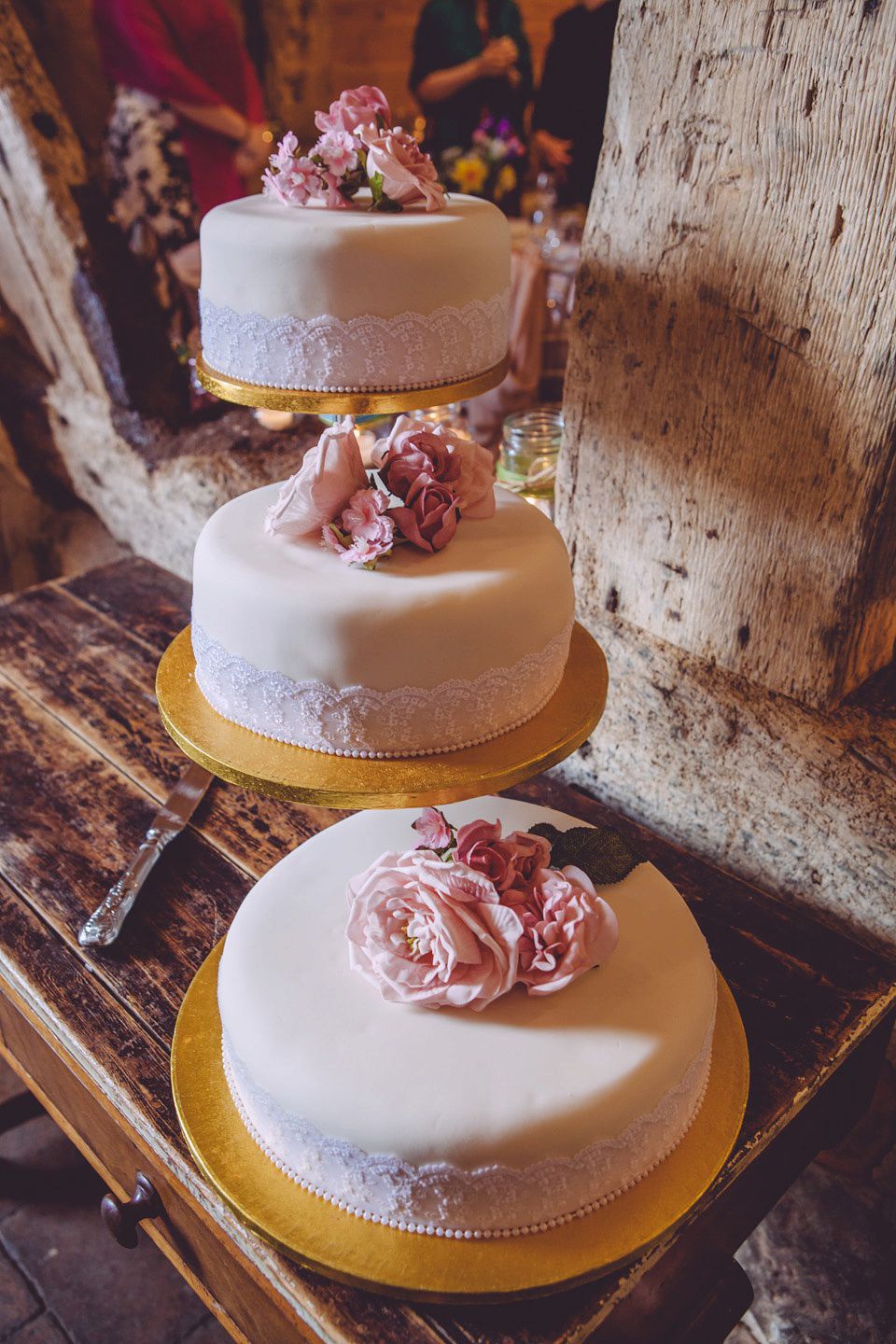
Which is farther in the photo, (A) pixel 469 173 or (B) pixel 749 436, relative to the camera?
(A) pixel 469 173

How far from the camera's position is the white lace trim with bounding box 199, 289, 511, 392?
3.33 ft

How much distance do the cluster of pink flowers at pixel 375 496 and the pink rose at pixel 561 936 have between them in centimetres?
40

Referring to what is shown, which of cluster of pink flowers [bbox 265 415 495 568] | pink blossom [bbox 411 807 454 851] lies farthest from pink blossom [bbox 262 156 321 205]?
pink blossom [bbox 411 807 454 851]

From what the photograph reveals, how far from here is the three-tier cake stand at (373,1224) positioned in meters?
0.92

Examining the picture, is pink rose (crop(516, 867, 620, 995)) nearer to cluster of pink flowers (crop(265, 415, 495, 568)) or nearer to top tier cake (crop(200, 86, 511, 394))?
cluster of pink flowers (crop(265, 415, 495, 568))

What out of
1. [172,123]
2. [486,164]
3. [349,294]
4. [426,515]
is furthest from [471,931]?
[486,164]

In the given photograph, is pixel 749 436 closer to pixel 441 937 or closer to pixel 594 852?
pixel 594 852

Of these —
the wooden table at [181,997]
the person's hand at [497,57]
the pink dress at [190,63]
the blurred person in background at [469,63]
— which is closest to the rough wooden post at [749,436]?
the wooden table at [181,997]

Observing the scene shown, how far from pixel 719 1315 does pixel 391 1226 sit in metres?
0.64

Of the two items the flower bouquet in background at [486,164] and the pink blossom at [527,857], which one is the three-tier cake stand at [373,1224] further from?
the flower bouquet in background at [486,164]

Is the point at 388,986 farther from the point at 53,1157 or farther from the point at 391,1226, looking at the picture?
the point at 53,1157

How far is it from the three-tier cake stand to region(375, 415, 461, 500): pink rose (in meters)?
0.04

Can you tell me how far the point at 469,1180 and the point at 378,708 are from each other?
46 centimetres

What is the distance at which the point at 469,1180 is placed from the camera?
91 centimetres
